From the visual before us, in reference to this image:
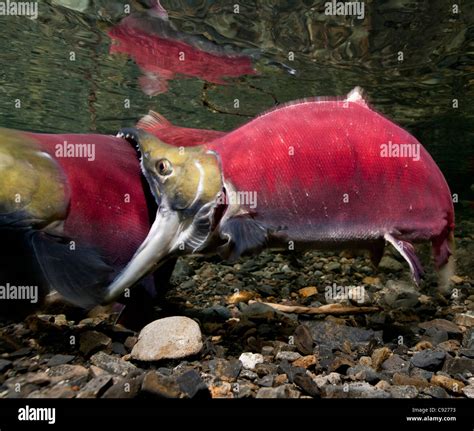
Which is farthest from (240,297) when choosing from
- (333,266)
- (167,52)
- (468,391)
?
(167,52)

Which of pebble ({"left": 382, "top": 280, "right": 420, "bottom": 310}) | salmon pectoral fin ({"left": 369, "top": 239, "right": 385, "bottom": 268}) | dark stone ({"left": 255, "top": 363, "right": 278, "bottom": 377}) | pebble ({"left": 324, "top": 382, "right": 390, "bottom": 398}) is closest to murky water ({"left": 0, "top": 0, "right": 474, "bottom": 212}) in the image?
pebble ({"left": 382, "top": 280, "right": 420, "bottom": 310})

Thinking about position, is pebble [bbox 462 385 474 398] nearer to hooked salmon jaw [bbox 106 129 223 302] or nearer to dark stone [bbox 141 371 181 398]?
dark stone [bbox 141 371 181 398]

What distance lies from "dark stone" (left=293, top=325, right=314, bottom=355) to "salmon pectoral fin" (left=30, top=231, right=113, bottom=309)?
153 centimetres

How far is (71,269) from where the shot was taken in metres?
2.57

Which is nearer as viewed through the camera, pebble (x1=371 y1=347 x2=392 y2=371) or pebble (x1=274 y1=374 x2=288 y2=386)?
pebble (x1=274 y1=374 x2=288 y2=386)

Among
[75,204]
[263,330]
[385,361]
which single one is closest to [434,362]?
[385,361]

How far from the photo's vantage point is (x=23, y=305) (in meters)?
2.95

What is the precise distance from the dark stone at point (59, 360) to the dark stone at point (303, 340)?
1.64 meters

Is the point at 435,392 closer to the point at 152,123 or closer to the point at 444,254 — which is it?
the point at 444,254

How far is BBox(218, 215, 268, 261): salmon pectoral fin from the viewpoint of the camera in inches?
103

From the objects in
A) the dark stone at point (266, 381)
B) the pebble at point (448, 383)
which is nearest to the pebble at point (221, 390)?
the dark stone at point (266, 381)

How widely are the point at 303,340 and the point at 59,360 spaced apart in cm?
176

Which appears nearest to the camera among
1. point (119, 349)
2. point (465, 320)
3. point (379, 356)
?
point (119, 349)

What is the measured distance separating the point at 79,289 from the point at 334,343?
6.74 feet
